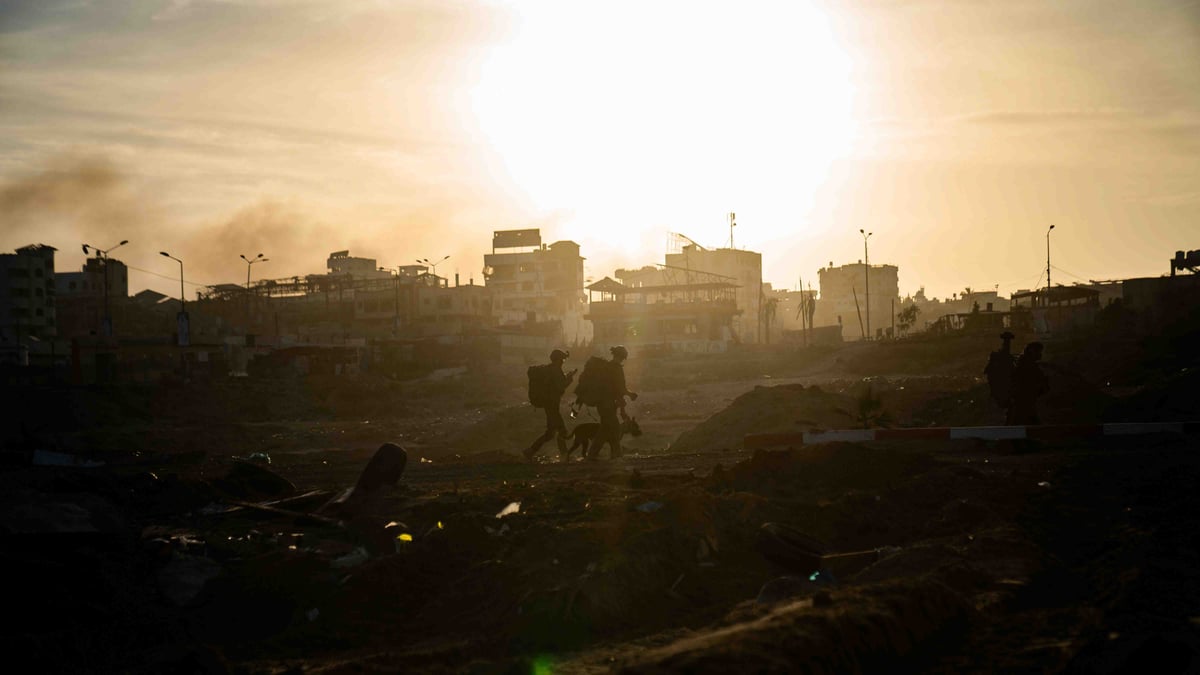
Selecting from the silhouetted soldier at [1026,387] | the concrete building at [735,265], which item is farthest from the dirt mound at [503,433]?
the concrete building at [735,265]

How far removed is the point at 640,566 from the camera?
7.19m

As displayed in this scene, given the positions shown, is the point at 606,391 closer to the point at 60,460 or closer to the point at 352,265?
the point at 60,460

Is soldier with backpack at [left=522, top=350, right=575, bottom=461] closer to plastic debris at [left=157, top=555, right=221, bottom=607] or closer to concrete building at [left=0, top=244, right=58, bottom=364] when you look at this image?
plastic debris at [left=157, top=555, right=221, bottom=607]

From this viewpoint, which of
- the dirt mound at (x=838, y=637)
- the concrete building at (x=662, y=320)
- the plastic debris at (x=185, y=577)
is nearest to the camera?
the dirt mound at (x=838, y=637)

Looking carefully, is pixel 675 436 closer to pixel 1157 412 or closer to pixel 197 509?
pixel 1157 412

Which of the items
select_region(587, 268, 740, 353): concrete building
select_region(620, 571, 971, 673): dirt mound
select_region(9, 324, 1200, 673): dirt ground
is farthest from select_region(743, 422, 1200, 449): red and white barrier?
select_region(587, 268, 740, 353): concrete building

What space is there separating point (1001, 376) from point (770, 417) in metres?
5.31

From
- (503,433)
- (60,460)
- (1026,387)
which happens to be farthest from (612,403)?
(503,433)

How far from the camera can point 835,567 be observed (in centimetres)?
736

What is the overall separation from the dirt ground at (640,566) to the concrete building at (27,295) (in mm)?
75508

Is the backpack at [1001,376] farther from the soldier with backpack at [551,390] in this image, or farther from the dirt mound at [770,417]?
the soldier with backpack at [551,390]

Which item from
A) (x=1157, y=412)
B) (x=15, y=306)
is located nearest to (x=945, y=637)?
(x=1157, y=412)

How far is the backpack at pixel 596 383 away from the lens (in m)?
16.0

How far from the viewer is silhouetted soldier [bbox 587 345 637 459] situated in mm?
16103
